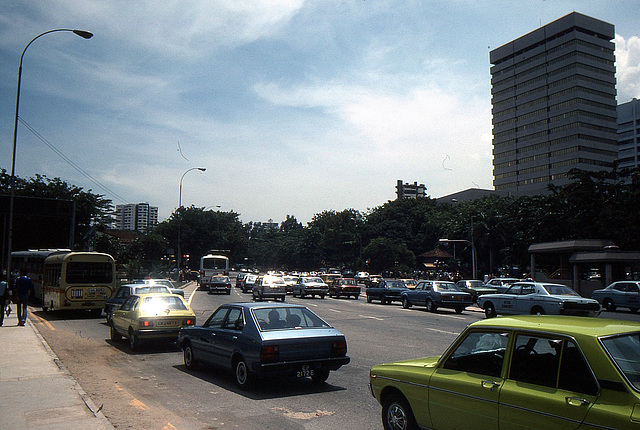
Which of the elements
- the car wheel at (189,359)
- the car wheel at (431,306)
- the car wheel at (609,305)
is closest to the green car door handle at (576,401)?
the car wheel at (189,359)

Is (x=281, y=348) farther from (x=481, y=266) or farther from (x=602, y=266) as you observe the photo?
(x=481, y=266)

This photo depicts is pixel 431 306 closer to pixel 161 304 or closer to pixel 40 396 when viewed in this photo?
pixel 161 304

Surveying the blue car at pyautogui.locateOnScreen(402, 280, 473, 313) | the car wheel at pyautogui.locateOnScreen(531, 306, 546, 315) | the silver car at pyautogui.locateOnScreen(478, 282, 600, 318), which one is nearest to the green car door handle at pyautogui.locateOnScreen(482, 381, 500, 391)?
the silver car at pyautogui.locateOnScreen(478, 282, 600, 318)

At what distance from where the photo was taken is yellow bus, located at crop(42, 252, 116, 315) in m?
21.1

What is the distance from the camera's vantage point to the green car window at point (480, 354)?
15.7ft

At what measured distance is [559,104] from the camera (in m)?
113

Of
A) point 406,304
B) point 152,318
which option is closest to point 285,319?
point 152,318

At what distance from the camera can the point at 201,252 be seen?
309 ft

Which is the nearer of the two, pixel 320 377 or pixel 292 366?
pixel 292 366

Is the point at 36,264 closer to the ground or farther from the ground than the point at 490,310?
farther from the ground

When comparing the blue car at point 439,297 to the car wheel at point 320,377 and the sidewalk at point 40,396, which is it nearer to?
the car wheel at point 320,377

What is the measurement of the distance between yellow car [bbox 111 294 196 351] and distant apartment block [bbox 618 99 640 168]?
148120 mm

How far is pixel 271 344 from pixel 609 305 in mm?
25830

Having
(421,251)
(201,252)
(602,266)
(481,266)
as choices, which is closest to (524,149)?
(421,251)
